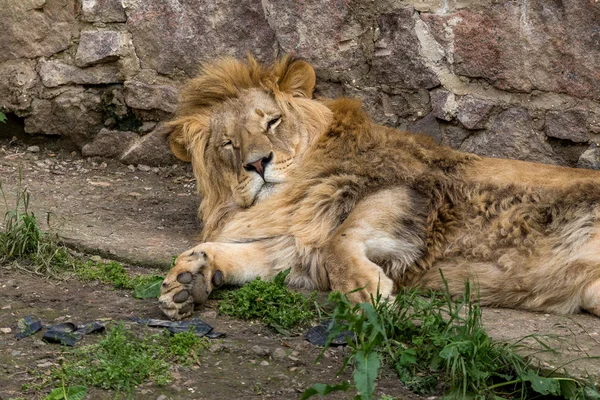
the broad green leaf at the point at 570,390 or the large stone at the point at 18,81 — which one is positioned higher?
the large stone at the point at 18,81

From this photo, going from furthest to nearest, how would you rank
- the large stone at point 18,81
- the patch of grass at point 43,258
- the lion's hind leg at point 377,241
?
the large stone at point 18,81 < the patch of grass at point 43,258 < the lion's hind leg at point 377,241

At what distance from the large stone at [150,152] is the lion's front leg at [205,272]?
1.91m

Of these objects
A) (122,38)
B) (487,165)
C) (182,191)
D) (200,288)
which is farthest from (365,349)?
(122,38)

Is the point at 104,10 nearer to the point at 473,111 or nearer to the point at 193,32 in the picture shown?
the point at 193,32

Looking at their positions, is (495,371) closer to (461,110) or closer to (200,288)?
(200,288)

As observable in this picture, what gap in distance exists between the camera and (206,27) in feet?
20.5

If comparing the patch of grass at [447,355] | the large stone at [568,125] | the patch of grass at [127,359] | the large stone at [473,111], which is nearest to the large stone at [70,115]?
the large stone at [473,111]

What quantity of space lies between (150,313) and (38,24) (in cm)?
307

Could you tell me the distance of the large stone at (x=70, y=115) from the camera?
6.55 m

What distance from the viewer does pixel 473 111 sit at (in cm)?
570

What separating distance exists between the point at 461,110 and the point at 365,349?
111 inches

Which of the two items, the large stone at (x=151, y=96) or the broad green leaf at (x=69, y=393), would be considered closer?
the broad green leaf at (x=69, y=393)

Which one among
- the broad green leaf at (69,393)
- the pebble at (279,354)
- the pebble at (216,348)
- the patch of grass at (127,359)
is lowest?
the pebble at (279,354)

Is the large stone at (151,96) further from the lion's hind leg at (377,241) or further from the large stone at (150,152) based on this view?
the lion's hind leg at (377,241)
